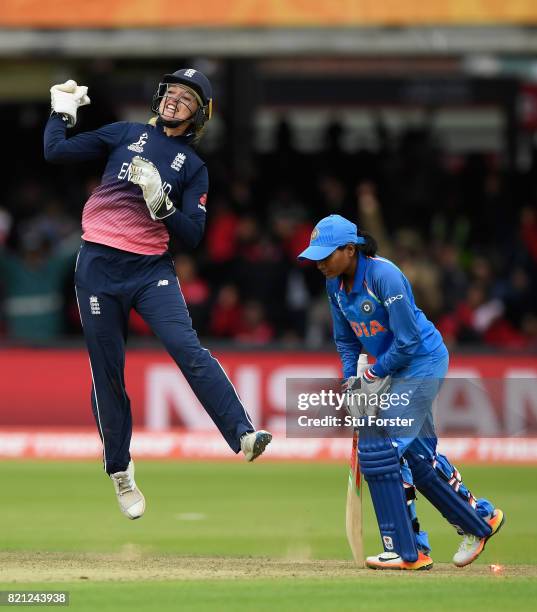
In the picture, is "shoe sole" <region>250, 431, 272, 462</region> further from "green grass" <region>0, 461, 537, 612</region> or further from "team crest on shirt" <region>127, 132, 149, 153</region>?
"team crest on shirt" <region>127, 132, 149, 153</region>

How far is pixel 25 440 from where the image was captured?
48.8 ft

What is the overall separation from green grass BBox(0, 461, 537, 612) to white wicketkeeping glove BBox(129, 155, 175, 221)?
192 cm

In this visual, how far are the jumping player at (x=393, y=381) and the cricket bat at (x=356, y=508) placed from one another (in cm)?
11

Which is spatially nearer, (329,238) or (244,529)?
(329,238)

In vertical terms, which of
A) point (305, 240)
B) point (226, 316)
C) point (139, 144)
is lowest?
point (226, 316)

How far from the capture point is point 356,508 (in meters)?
8.12

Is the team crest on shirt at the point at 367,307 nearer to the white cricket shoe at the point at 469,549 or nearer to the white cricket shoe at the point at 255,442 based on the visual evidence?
the white cricket shoe at the point at 255,442

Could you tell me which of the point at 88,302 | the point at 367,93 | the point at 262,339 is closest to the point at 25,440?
the point at 262,339

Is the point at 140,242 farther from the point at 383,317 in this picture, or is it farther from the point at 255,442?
the point at 383,317

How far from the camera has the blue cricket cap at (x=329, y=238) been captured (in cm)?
778

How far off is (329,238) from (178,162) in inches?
39.9

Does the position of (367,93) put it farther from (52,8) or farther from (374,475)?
(374,475)

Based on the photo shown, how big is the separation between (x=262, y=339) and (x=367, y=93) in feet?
30.7

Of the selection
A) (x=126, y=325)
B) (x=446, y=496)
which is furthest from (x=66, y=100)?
(x=446, y=496)
